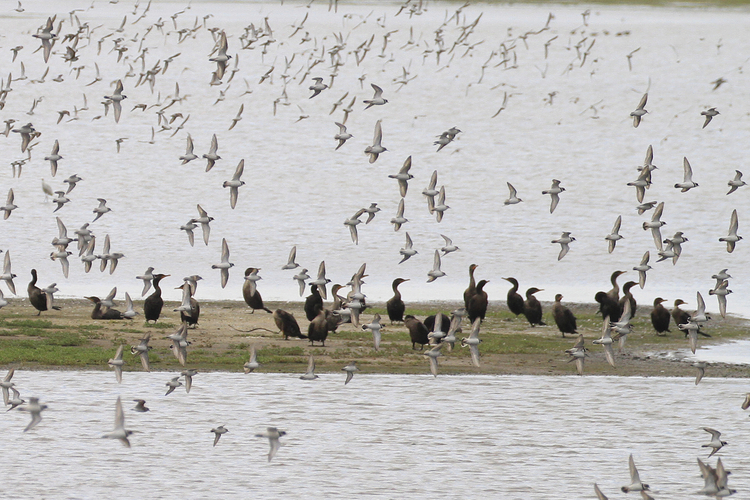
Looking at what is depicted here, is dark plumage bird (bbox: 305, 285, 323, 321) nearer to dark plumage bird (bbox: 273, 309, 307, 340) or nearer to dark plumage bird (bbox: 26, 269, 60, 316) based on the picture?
dark plumage bird (bbox: 273, 309, 307, 340)

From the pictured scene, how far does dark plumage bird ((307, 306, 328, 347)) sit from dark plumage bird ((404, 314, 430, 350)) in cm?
169

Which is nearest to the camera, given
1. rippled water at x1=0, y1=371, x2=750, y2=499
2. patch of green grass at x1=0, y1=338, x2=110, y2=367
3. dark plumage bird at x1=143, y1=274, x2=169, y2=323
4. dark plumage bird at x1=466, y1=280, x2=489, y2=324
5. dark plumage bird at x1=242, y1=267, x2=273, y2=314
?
rippled water at x1=0, y1=371, x2=750, y2=499

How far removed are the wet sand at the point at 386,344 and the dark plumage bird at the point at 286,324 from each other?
186 mm

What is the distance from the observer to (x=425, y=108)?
56000 millimetres

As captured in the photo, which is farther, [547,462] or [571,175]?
[571,175]

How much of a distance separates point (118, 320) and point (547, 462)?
12663 millimetres

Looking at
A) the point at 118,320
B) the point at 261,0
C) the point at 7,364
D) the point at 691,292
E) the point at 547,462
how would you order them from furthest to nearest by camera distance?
the point at 261,0 → the point at 691,292 → the point at 118,320 → the point at 7,364 → the point at 547,462

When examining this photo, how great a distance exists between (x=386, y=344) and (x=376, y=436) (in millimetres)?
6180

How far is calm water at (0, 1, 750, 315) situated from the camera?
36.3 meters

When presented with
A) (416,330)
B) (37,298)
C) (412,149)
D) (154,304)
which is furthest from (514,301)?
(412,149)

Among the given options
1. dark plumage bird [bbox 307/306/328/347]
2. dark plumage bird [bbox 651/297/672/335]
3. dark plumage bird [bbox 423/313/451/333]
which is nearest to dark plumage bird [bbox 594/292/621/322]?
dark plumage bird [bbox 651/297/672/335]

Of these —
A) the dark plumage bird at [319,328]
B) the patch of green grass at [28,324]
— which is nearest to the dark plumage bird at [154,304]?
the patch of green grass at [28,324]

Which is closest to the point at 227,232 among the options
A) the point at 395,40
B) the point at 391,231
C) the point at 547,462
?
the point at 391,231

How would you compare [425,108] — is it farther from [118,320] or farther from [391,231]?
[118,320]
